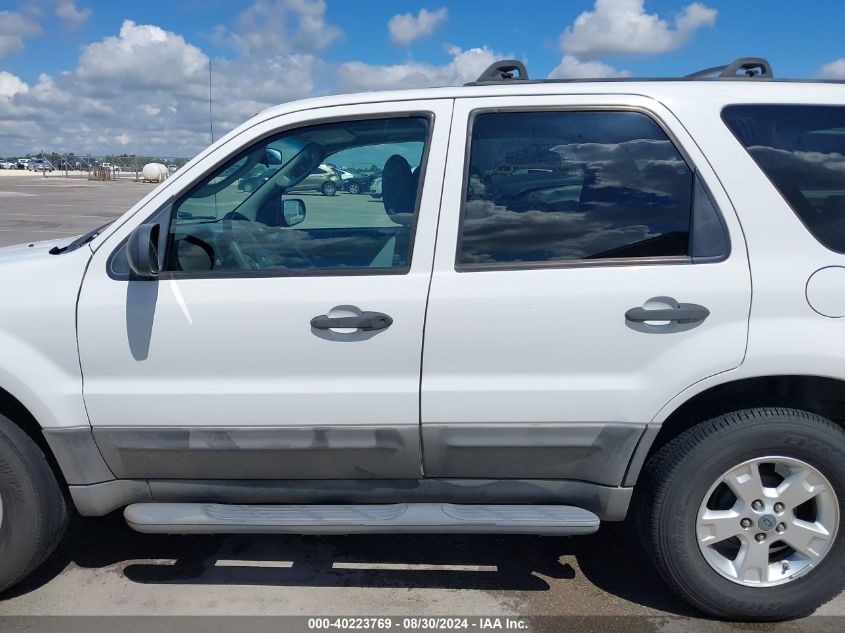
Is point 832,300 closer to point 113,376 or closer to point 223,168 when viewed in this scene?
point 223,168

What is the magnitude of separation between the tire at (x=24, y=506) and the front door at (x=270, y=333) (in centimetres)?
28

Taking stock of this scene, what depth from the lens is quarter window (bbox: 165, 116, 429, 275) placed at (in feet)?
9.03

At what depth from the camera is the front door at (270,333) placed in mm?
2637

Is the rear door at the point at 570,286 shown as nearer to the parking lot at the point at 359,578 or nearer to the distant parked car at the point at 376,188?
the distant parked car at the point at 376,188

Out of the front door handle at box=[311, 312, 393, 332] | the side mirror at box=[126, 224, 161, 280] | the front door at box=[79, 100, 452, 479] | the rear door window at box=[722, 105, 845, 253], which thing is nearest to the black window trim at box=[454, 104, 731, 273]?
the front door at box=[79, 100, 452, 479]

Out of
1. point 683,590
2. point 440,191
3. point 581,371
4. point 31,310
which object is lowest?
point 683,590

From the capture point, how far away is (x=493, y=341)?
2.62 meters

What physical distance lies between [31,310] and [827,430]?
2.93 m

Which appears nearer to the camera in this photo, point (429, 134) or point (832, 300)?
point (832, 300)

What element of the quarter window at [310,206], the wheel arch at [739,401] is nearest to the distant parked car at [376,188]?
the quarter window at [310,206]

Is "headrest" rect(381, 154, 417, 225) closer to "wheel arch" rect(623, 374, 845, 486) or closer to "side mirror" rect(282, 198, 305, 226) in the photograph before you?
"side mirror" rect(282, 198, 305, 226)

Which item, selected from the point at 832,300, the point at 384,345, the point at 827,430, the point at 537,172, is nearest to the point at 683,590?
the point at 827,430

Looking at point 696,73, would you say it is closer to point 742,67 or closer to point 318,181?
point 742,67

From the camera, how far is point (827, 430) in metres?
2.66
